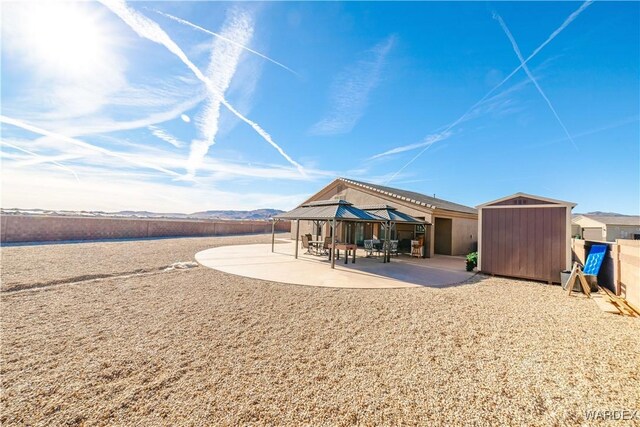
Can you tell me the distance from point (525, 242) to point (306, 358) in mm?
8699

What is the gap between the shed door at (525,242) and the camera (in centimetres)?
789

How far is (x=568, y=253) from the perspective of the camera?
771 centimetres

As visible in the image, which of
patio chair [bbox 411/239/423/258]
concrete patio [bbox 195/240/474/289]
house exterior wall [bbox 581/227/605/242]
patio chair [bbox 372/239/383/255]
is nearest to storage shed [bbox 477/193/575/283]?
concrete patio [bbox 195/240/474/289]

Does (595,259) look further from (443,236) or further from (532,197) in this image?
(443,236)

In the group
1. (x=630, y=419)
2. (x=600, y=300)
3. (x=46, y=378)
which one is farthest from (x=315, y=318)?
(x=600, y=300)

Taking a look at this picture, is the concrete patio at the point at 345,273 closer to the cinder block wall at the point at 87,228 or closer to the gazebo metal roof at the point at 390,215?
the gazebo metal roof at the point at 390,215

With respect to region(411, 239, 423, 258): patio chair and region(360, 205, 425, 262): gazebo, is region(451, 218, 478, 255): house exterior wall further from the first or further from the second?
region(360, 205, 425, 262): gazebo

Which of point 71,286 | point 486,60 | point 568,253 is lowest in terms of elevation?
point 71,286

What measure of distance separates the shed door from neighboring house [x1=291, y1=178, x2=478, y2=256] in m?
4.08

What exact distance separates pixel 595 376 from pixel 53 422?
570cm

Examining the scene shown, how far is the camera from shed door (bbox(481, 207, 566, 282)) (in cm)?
789

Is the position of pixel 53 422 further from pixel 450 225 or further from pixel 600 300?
pixel 450 225

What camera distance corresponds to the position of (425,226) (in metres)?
13.3

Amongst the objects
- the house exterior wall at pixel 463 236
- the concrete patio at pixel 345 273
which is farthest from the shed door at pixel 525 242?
the house exterior wall at pixel 463 236
